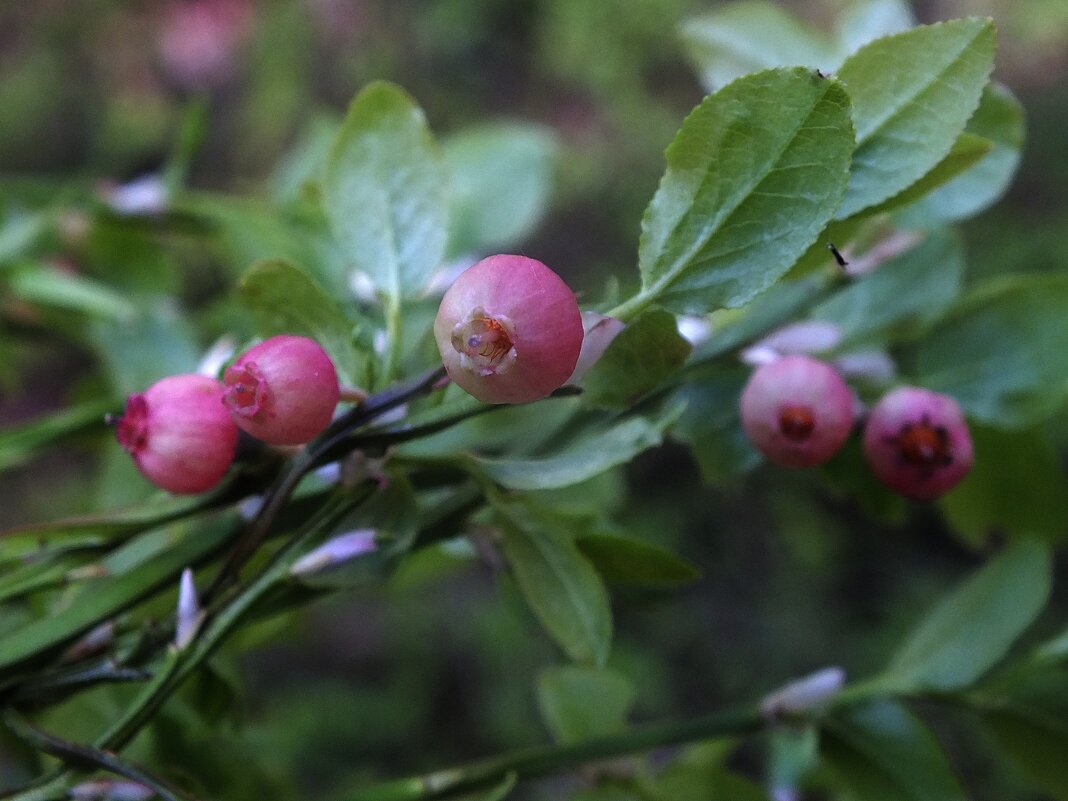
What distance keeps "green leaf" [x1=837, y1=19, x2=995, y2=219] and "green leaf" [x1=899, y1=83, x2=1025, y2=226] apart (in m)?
0.09

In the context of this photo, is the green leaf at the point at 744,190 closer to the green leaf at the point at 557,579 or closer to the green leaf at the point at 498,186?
the green leaf at the point at 557,579

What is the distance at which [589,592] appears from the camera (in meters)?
0.26

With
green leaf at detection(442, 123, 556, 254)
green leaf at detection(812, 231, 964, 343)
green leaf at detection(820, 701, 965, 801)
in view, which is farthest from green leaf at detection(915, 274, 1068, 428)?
green leaf at detection(442, 123, 556, 254)

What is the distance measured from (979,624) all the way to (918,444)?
0.12 m

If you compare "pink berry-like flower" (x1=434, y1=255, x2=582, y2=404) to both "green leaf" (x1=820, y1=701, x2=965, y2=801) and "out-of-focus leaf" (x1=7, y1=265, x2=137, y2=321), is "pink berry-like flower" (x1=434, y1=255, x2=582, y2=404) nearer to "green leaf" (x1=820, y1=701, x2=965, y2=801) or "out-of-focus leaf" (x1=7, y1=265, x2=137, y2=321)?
"green leaf" (x1=820, y1=701, x2=965, y2=801)

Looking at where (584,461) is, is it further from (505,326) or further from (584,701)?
(584,701)

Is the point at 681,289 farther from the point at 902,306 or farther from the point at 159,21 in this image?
the point at 159,21

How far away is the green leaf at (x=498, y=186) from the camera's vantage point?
1.66 ft

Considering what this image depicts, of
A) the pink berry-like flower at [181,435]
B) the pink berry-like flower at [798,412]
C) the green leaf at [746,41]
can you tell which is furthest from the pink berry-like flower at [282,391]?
the green leaf at [746,41]

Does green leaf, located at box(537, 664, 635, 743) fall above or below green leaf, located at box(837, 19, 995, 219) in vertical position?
below

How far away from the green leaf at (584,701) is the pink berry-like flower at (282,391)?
0.21 m

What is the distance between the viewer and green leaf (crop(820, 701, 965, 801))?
0.34 metres

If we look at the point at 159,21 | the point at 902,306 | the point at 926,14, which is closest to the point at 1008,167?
the point at 902,306

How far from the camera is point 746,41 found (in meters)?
0.39
